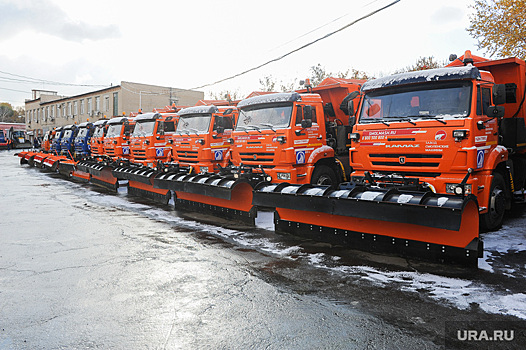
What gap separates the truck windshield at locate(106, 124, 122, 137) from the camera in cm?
1769

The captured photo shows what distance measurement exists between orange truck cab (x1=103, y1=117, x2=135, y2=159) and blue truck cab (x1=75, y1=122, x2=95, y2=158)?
4.93m

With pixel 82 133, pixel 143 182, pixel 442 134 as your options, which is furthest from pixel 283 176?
pixel 82 133

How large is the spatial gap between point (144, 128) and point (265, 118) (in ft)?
23.5

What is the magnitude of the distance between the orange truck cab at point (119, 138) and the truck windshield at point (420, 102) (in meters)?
12.5

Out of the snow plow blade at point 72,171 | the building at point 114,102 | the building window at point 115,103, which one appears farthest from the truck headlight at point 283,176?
the building window at point 115,103

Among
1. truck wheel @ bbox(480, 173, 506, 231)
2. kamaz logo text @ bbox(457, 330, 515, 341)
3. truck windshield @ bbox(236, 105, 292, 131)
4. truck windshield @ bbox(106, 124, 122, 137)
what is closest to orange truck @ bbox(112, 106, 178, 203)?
truck windshield @ bbox(106, 124, 122, 137)

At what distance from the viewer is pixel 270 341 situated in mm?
3455

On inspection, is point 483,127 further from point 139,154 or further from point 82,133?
point 82,133

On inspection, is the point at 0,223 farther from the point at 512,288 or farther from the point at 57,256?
the point at 512,288

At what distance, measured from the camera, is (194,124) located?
41.0 ft

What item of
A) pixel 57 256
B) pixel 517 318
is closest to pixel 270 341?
pixel 517 318

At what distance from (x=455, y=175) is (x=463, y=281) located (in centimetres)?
207

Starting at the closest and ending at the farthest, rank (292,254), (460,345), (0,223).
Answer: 1. (460,345)
2. (292,254)
3. (0,223)

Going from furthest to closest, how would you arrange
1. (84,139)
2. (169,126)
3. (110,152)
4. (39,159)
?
(39,159) < (84,139) < (110,152) < (169,126)
